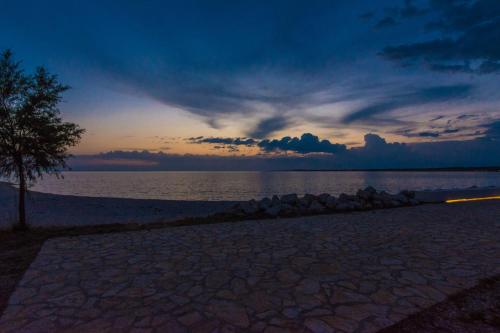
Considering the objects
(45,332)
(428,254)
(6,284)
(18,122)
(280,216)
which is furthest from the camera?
(280,216)

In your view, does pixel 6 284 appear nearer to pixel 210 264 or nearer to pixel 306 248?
pixel 210 264

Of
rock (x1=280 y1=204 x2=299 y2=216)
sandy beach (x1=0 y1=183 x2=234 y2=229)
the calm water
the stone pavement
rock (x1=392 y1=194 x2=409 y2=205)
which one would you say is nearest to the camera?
the stone pavement

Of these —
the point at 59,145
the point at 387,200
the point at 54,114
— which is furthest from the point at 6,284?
the point at 387,200

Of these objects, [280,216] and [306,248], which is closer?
[306,248]

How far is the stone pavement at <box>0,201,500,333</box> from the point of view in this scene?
162 inches

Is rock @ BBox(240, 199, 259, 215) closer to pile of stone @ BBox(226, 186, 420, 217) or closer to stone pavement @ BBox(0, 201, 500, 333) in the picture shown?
pile of stone @ BBox(226, 186, 420, 217)

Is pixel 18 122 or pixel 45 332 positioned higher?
pixel 18 122

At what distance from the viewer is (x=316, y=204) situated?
15555 millimetres

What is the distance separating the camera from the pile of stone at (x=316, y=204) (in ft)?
47.5

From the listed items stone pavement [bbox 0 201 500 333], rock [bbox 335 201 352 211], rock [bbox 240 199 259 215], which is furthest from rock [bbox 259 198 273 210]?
stone pavement [bbox 0 201 500 333]

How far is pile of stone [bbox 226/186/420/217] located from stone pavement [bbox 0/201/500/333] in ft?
15.8

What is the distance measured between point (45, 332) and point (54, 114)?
28.7 ft

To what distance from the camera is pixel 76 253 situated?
293 inches

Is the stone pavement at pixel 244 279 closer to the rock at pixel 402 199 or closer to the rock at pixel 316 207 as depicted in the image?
the rock at pixel 316 207
